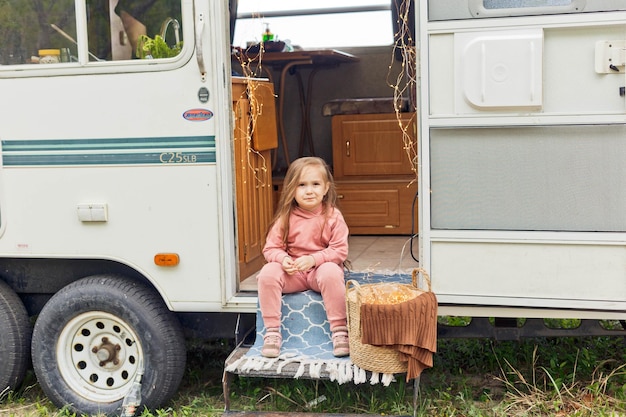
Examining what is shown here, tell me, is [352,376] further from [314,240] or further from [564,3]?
[564,3]

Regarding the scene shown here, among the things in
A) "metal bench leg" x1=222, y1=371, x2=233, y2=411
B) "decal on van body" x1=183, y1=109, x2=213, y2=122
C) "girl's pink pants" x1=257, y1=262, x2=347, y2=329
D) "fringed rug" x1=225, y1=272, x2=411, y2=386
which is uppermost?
"decal on van body" x1=183, y1=109, x2=213, y2=122

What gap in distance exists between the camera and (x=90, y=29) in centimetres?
398

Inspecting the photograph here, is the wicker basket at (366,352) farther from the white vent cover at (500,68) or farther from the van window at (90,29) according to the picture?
the van window at (90,29)

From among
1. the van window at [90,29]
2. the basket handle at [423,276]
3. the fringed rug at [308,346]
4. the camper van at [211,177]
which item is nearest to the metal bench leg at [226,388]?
the fringed rug at [308,346]

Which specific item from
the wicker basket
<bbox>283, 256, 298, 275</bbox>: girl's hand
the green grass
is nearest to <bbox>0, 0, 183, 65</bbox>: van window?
<bbox>283, 256, 298, 275</bbox>: girl's hand

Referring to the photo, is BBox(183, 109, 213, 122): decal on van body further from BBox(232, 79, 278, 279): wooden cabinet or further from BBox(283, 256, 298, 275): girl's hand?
BBox(283, 256, 298, 275): girl's hand

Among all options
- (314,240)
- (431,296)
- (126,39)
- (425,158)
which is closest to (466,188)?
(425,158)

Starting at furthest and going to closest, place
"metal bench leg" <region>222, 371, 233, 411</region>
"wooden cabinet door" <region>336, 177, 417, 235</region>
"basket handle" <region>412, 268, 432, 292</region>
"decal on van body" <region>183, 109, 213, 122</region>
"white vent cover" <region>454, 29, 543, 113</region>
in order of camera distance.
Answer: "wooden cabinet door" <region>336, 177, 417, 235</region> → "decal on van body" <region>183, 109, 213, 122</region> → "metal bench leg" <region>222, 371, 233, 411</region> → "basket handle" <region>412, 268, 432, 292</region> → "white vent cover" <region>454, 29, 543, 113</region>

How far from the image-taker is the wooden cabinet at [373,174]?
5.49m

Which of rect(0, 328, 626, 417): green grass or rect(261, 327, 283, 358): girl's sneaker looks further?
rect(0, 328, 626, 417): green grass

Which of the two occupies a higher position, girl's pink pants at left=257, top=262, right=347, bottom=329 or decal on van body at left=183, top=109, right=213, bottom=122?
decal on van body at left=183, top=109, right=213, bottom=122

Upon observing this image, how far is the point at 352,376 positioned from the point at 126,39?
1.90 meters

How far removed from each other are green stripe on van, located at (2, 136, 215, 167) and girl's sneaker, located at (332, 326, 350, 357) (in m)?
0.98

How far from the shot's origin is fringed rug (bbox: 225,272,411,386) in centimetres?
366
